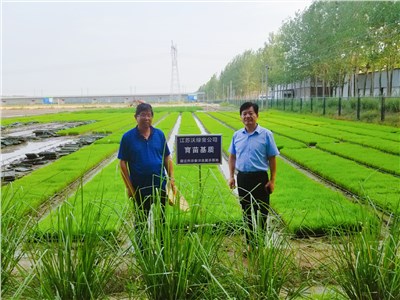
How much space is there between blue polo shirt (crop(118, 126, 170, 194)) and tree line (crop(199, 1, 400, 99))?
27.6 metres

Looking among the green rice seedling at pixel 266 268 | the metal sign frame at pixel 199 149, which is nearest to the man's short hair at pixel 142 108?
the metal sign frame at pixel 199 149

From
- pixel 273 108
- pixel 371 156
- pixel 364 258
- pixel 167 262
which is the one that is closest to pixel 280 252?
pixel 364 258

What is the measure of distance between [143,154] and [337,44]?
4107 cm

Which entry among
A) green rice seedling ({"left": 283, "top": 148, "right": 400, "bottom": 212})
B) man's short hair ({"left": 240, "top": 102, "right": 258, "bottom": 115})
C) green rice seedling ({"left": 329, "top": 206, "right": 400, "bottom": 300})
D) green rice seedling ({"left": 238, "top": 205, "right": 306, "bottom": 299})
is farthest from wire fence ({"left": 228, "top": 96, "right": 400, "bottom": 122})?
green rice seedling ({"left": 238, "top": 205, "right": 306, "bottom": 299})

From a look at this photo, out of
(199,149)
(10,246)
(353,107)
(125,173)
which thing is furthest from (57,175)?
(353,107)

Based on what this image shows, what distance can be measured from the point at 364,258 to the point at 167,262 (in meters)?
1.31

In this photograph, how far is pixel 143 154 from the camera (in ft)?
14.8

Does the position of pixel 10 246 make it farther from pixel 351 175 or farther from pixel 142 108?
pixel 351 175

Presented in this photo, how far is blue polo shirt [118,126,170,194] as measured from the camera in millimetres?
4516

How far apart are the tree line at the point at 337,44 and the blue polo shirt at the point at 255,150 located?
2673 centimetres

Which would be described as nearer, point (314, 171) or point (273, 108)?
point (314, 171)

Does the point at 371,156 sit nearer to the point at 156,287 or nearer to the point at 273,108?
the point at 156,287

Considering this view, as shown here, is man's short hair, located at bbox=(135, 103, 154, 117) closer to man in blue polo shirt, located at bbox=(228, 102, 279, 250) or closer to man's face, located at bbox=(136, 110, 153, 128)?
man's face, located at bbox=(136, 110, 153, 128)

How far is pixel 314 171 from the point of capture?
12.0m
